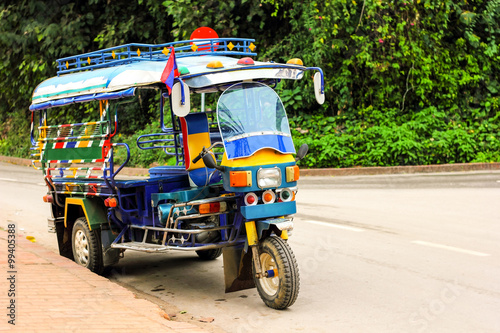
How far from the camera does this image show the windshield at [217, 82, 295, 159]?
644 cm

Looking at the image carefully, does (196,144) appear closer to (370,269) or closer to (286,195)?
(286,195)

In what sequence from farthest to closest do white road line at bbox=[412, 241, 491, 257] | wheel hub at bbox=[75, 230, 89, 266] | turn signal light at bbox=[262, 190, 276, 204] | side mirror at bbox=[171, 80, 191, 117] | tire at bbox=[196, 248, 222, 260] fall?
tire at bbox=[196, 248, 222, 260] → white road line at bbox=[412, 241, 491, 257] → wheel hub at bbox=[75, 230, 89, 266] → turn signal light at bbox=[262, 190, 276, 204] → side mirror at bbox=[171, 80, 191, 117]

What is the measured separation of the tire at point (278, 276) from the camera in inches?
238

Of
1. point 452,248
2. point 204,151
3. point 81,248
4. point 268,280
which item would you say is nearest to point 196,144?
point 204,151

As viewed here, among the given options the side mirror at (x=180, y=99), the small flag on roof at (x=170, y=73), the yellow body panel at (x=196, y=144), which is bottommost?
the yellow body panel at (x=196, y=144)

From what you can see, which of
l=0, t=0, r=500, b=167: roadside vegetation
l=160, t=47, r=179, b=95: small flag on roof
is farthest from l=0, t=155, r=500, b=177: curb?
l=160, t=47, r=179, b=95: small flag on roof

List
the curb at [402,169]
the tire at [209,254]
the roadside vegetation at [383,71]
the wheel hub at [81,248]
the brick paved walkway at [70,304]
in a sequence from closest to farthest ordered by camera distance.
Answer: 1. the brick paved walkway at [70,304]
2. the wheel hub at [81,248]
3. the tire at [209,254]
4. the curb at [402,169]
5. the roadside vegetation at [383,71]

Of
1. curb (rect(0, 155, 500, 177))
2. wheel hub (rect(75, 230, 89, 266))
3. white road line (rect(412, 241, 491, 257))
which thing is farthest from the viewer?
curb (rect(0, 155, 500, 177))

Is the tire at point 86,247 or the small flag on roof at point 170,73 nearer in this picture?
the small flag on roof at point 170,73

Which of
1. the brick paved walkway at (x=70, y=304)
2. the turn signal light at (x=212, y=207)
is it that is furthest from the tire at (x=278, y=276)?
the brick paved walkway at (x=70, y=304)

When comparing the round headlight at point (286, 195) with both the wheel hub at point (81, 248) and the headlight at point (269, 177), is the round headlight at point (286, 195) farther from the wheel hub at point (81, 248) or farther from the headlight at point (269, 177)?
the wheel hub at point (81, 248)

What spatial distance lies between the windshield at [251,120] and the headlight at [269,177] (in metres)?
0.22

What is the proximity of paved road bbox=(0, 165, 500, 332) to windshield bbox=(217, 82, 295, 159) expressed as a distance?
1577 millimetres

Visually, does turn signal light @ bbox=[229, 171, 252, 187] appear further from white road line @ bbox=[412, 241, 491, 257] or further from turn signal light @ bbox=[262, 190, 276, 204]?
white road line @ bbox=[412, 241, 491, 257]
